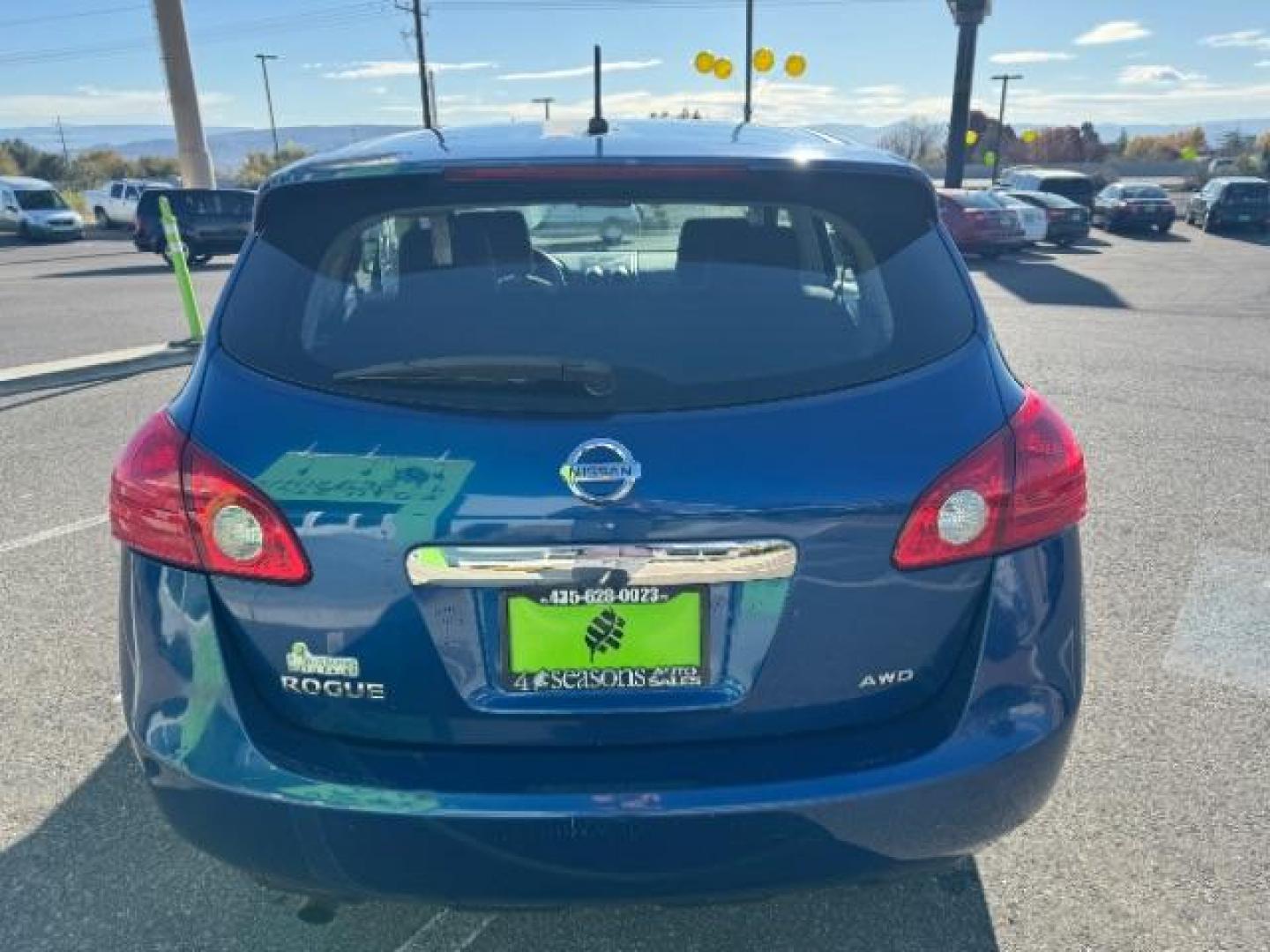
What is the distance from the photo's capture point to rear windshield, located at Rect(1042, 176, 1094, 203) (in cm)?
2850

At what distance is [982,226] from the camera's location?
19.8m

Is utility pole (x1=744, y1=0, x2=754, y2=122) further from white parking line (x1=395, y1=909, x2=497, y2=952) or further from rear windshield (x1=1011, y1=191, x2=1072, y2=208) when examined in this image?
white parking line (x1=395, y1=909, x2=497, y2=952)

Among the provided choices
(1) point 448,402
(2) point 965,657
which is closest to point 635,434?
(1) point 448,402

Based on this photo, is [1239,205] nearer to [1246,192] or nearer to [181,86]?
[1246,192]

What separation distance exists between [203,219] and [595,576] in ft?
69.8

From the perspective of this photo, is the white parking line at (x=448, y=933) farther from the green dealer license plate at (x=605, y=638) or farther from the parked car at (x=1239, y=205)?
the parked car at (x=1239, y=205)

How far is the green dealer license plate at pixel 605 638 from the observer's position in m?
→ 1.66

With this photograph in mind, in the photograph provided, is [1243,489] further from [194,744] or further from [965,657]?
[194,744]

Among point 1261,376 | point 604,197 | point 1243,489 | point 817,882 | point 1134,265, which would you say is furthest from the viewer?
point 1134,265

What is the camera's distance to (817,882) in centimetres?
177

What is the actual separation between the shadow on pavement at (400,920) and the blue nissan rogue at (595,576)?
1.83 feet

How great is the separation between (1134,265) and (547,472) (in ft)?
68.8

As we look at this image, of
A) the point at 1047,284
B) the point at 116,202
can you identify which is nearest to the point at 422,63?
the point at 116,202

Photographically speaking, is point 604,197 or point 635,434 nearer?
point 635,434
